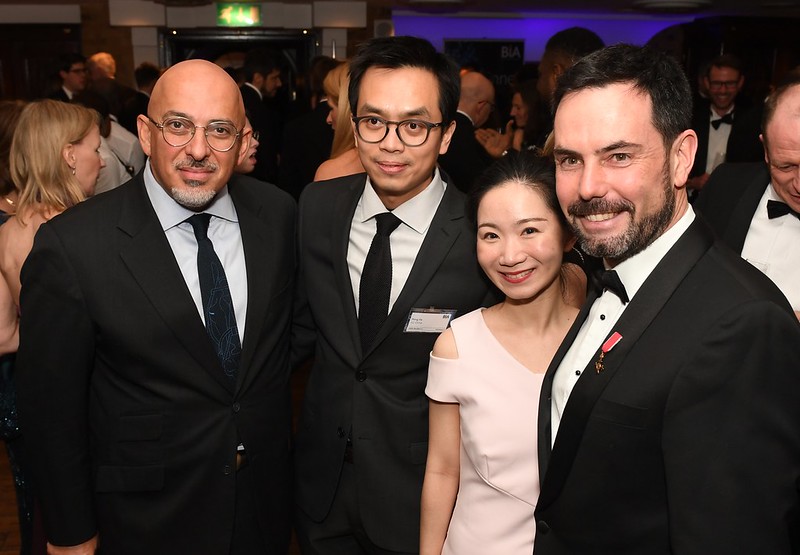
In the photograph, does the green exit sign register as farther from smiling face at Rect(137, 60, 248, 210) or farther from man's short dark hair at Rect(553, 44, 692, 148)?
man's short dark hair at Rect(553, 44, 692, 148)

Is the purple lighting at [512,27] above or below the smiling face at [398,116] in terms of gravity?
above

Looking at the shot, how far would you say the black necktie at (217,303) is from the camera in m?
1.83

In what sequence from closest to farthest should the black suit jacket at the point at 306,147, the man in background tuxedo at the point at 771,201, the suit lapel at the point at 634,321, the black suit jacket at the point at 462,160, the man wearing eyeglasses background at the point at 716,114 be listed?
1. the suit lapel at the point at 634,321
2. the man in background tuxedo at the point at 771,201
3. the black suit jacket at the point at 462,160
4. the black suit jacket at the point at 306,147
5. the man wearing eyeglasses background at the point at 716,114

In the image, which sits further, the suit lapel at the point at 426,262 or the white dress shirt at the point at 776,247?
the white dress shirt at the point at 776,247

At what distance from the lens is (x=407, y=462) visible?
1.89 metres

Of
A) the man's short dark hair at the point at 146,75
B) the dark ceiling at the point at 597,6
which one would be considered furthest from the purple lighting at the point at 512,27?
the man's short dark hair at the point at 146,75

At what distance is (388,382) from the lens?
1.87 metres

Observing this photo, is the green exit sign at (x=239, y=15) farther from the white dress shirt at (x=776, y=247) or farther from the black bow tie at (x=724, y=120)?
the white dress shirt at (x=776, y=247)

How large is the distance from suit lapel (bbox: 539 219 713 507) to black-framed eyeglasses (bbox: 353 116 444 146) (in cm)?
79

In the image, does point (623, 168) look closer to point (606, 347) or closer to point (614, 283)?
point (614, 283)

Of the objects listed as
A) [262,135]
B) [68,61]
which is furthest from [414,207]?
[68,61]

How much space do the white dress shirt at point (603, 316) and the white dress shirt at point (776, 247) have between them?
1.01 meters

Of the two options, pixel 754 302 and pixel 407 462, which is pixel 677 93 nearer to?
pixel 754 302

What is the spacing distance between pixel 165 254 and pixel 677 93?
1.20m
